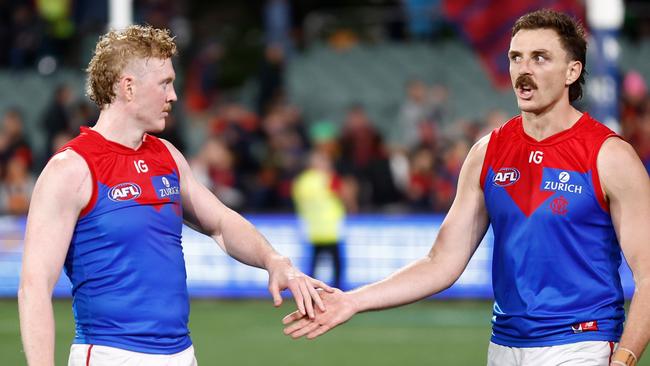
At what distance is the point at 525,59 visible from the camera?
18.0 ft

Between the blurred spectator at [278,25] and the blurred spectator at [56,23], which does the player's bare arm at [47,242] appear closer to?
the blurred spectator at [56,23]

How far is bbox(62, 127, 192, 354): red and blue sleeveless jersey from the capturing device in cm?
525

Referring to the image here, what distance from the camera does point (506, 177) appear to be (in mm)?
5566

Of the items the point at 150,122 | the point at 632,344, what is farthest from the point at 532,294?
the point at 150,122

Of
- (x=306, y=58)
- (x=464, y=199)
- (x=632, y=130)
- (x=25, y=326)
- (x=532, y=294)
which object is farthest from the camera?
(x=306, y=58)

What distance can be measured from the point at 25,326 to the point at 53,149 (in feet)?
42.4

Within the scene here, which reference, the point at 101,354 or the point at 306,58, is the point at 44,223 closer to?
the point at 101,354

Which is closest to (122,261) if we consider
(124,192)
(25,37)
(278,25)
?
(124,192)

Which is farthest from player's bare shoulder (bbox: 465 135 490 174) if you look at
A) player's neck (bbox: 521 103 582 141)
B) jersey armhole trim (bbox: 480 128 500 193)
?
player's neck (bbox: 521 103 582 141)

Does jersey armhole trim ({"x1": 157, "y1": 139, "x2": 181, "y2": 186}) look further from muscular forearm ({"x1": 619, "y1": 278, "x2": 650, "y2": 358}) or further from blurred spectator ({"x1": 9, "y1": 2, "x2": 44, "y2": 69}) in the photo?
blurred spectator ({"x1": 9, "y1": 2, "x2": 44, "y2": 69})

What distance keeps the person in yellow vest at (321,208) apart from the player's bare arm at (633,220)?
10.3 metres

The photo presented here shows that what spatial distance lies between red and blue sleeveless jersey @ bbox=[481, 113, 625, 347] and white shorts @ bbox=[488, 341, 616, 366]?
0.09 feet

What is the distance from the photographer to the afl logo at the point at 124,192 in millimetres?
5273

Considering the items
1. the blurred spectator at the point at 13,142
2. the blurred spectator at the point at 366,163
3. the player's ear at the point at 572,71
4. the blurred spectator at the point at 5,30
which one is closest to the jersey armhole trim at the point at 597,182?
the player's ear at the point at 572,71
